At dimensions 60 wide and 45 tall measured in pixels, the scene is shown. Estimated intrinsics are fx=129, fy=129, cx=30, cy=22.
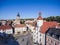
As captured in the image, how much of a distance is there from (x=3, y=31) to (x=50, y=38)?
5717 millimetres

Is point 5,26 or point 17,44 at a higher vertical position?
point 5,26

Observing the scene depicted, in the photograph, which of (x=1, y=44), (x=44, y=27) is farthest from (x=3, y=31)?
(x=44, y=27)

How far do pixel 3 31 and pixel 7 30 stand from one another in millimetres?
428

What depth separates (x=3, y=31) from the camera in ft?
37.9

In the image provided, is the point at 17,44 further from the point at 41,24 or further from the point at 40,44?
the point at 41,24

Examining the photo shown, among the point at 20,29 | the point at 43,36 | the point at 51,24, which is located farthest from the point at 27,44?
the point at 20,29

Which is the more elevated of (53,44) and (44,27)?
(44,27)

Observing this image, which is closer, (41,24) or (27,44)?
(27,44)

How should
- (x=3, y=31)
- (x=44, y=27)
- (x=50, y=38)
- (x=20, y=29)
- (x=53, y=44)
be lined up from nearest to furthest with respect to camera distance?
1. (x=53, y=44)
2. (x=50, y=38)
3. (x=44, y=27)
4. (x=3, y=31)
5. (x=20, y=29)

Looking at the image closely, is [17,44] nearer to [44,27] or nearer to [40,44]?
[40,44]

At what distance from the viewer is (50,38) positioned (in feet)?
23.0

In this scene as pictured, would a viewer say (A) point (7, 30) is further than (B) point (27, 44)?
Yes

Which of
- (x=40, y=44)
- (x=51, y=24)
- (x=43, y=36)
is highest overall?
(x=51, y=24)

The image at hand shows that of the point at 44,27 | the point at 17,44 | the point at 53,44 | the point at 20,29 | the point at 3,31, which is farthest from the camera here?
the point at 20,29
